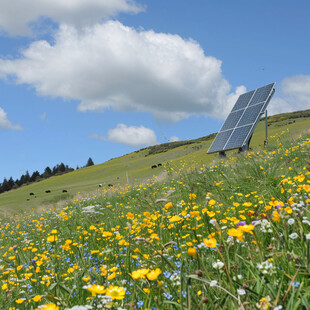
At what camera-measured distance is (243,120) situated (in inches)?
690

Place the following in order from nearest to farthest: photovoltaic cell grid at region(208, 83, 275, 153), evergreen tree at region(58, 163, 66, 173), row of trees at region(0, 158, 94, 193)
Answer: photovoltaic cell grid at region(208, 83, 275, 153) → row of trees at region(0, 158, 94, 193) → evergreen tree at region(58, 163, 66, 173)

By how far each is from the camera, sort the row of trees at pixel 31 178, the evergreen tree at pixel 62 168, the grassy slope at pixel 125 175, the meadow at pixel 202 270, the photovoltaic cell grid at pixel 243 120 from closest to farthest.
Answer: the meadow at pixel 202 270 < the photovoltaic cell grid at pixel 243 120 < the grassy slope at pixel 125 175 < the row of trees at pixel 31 178 < the evergreen tree at pixel 62 168

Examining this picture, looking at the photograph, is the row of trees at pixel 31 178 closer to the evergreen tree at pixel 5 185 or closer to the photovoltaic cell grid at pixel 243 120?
the evergreen tree at pixel 5 185

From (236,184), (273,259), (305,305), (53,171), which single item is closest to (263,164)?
(236,184)

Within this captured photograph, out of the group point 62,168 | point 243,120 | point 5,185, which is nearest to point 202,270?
point 243,120

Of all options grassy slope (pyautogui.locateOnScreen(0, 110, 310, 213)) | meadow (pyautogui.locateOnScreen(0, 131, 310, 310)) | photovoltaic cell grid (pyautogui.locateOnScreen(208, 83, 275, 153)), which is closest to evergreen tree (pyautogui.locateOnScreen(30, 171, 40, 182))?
grassy slope (pyautogui.locateOnScreen(0, 110, 310, 213))

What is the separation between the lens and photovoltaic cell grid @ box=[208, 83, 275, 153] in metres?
16.1

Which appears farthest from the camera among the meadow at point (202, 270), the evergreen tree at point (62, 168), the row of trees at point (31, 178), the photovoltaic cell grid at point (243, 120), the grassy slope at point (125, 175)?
the evergreen tree at point (62, 168)

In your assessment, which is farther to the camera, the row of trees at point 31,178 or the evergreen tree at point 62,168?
the evergreen tree at point 62,168

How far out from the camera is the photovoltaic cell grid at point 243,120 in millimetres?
16094

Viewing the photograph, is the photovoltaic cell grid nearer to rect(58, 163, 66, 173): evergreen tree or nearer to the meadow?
the meadow

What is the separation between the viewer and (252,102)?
18.5 m

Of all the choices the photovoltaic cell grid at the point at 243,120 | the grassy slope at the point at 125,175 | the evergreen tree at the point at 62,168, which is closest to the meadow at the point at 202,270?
the grassy slope at the point at 125,175

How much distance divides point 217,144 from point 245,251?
15.5 meters
